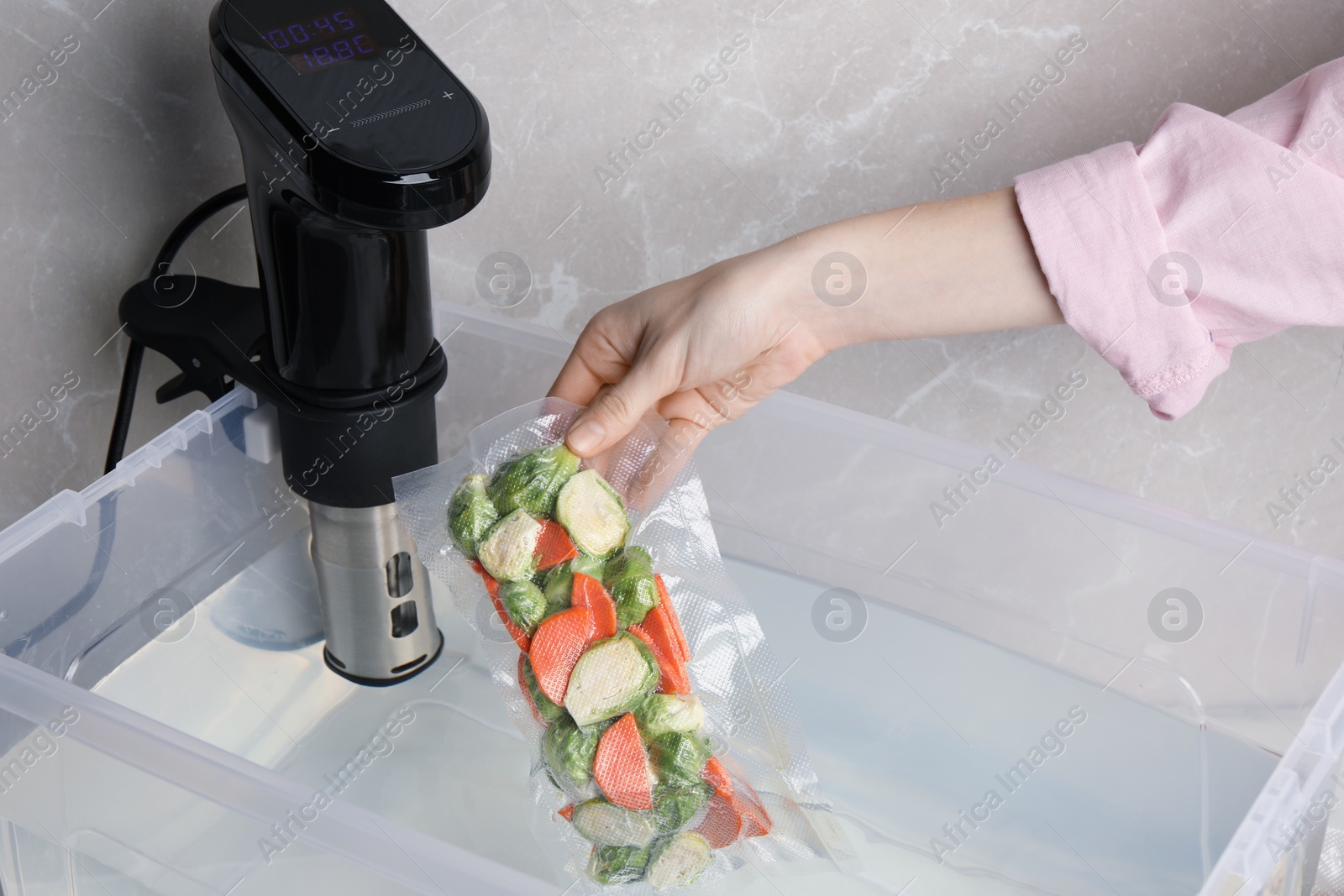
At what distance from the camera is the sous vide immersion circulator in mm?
558

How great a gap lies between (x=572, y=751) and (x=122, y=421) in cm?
39

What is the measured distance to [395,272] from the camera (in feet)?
2.09

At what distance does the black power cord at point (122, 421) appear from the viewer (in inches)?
27.2

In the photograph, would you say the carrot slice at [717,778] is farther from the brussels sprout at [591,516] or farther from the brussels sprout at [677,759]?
the brussels sprout at [591,516]

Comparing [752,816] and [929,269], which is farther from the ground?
[929,269]

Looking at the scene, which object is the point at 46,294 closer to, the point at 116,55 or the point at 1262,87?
the point at 116,55

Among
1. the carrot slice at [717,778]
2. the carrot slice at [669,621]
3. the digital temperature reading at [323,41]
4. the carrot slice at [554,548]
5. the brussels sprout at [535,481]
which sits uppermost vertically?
the digital temperature reading at [323,41]

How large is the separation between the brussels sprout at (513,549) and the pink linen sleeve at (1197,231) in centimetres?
34

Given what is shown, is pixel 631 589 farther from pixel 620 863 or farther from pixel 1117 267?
pixel 1117 267

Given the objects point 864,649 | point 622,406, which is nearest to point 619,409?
point 622,406

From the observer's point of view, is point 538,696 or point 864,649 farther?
point 864,649

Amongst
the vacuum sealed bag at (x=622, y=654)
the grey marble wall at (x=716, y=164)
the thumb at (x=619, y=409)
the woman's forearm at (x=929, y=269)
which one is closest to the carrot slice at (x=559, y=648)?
the vacuum sealed bag at (x=622, y=654)

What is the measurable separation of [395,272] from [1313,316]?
0.52 metres

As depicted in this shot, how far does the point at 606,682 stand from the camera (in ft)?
1.89
